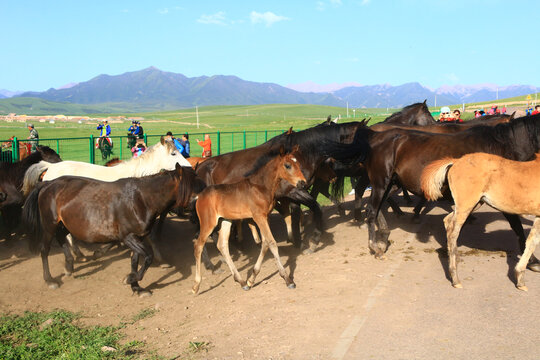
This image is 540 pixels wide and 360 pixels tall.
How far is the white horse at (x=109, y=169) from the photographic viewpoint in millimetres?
Result: 8688

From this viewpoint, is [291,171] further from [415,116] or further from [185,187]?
Result: [415,116]

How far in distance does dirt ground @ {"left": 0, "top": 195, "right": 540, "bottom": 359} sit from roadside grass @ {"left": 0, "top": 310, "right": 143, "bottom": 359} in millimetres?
236

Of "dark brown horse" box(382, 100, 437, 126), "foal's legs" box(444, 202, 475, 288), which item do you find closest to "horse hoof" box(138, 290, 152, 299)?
"foal's legs" box(444, 202, 475, 288)

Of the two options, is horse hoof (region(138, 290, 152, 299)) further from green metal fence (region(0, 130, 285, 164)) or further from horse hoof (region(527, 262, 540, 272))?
green metal fence (region(0, 130, 285, 164))

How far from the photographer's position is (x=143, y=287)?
6.96m

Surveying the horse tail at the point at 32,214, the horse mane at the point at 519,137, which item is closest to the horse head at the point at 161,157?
the horse tail at the point at 32,214

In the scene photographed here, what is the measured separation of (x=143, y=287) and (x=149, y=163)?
287 centimetres

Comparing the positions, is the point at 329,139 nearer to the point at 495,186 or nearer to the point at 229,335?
the point at 495,186

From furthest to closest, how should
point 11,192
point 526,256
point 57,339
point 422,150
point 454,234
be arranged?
point 11,192 → point 422,150 → point 454,234 → point 526,256 → point 57,339

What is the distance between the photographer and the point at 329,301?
17.0 feet

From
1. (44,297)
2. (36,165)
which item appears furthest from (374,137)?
(36,165)

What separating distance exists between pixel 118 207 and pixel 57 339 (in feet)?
7.02

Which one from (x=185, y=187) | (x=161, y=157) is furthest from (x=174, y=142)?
(x=185, y=187)

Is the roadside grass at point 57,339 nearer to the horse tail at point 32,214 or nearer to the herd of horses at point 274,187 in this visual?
the herd of horses at point 274,187
